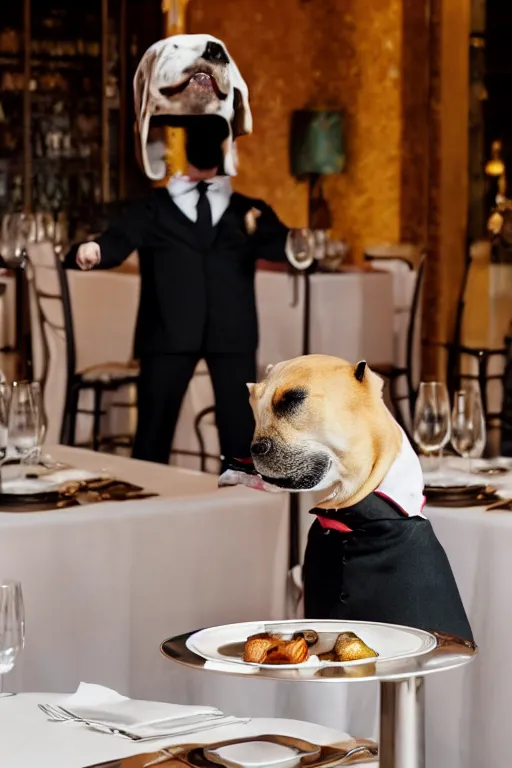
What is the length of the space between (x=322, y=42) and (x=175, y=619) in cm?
235

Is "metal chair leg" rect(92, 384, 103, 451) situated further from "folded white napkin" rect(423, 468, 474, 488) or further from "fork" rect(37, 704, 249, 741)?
"fork" rect(37, 704, 249, 741)

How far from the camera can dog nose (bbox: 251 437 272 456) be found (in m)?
1.89

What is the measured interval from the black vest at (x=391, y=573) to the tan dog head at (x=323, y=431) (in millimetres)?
52

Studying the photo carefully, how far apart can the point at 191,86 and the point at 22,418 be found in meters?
1.24

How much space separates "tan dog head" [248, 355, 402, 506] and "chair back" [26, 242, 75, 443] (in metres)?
2.09

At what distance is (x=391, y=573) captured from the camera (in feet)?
6.35

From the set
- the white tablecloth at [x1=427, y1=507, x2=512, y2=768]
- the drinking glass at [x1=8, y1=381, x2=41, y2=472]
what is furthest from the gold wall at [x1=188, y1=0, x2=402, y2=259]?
the white tablecloth at [x1=427, y1=507, x2=512, y2=768]

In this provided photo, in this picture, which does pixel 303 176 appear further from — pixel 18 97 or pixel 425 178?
pixel 18 97

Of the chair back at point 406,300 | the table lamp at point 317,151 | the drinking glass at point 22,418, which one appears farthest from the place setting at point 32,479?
the chair back at point 406,300

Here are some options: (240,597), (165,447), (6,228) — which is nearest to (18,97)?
(6,228)

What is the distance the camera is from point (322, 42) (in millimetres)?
4191

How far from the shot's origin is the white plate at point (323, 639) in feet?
4.31

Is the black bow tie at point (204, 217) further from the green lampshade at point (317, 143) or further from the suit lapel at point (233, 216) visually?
the green lampshade at point (317, 143)

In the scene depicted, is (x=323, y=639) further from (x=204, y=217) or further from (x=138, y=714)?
(x=204, y=217)
